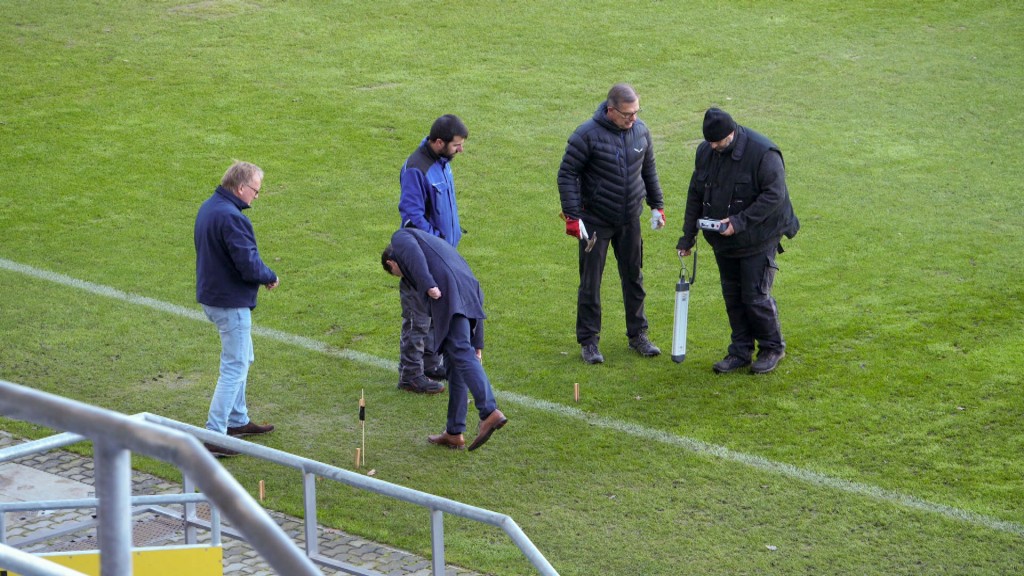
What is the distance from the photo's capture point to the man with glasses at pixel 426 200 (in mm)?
7957

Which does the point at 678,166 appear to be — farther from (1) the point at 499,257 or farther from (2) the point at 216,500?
(2) the point at 216,500

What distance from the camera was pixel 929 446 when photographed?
7.72 meters

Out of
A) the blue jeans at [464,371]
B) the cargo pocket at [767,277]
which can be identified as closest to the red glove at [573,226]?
the cargo pocket at [767,277]

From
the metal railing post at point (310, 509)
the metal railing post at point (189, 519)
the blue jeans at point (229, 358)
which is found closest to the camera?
the metal railing post at point (310, 509)

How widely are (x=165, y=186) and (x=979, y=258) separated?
26.8ft

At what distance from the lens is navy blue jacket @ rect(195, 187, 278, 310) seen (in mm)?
7281

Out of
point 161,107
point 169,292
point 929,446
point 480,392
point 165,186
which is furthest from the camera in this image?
point 161,107

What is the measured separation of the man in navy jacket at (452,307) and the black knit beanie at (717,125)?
202 cm

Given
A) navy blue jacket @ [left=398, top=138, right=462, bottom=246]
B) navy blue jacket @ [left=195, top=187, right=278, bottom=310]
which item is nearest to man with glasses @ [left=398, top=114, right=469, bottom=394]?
navy blue jacket @ [left=398, top=138, right=462, bottom=246]

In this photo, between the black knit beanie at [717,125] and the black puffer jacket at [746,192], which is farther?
the black puffer jacket at [746,192]

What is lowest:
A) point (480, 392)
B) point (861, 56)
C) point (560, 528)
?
point (560, 528)

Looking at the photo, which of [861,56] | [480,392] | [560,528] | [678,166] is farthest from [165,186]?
[861,56]

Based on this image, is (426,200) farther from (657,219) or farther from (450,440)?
(657,219)

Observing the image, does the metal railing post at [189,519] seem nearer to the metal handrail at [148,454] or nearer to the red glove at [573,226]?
the metal handrail at [148,454]
